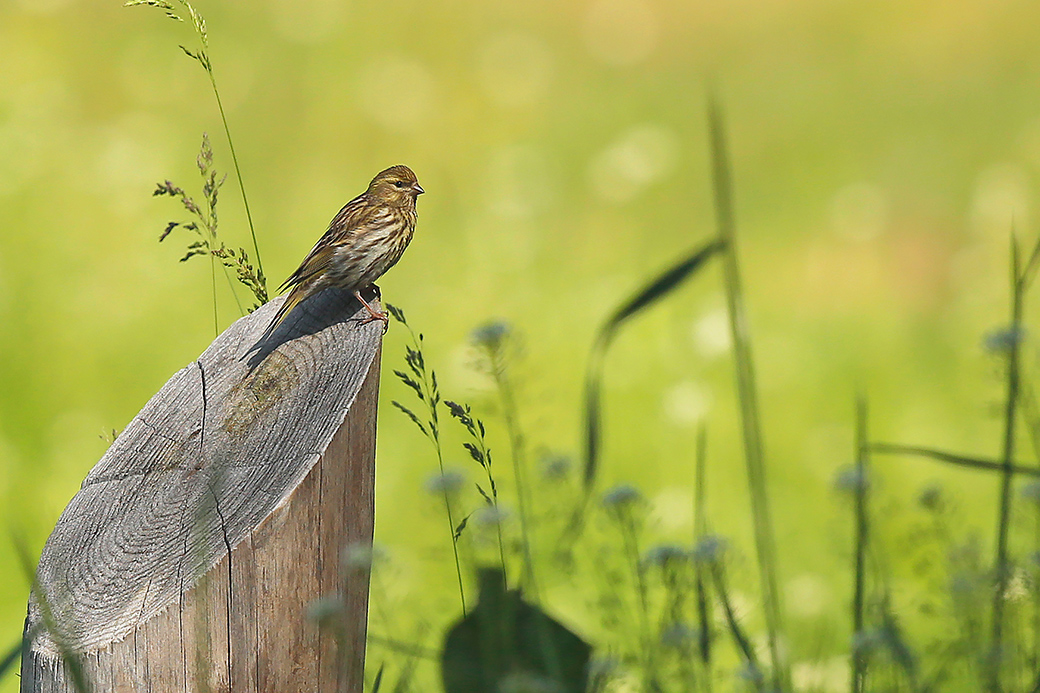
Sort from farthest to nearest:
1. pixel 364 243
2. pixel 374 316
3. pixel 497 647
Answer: pixel 364 243 → pixel 374 316 → pixel 497 647

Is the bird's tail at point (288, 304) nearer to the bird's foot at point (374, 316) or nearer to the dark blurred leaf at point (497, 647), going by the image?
the bird's foot at point (374, 316)

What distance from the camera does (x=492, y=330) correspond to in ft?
6.03

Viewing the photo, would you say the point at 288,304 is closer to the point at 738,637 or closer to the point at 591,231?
the point at 738,637

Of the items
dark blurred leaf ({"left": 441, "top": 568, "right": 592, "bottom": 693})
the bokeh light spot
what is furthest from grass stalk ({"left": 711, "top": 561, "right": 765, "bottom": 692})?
the bokeh light spot

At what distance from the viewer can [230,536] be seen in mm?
1573

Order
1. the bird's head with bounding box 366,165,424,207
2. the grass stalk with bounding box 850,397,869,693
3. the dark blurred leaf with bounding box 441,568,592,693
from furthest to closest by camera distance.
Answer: the bird's head with bounding box 366,165,424,207
the dark blurred leaf with bounding box 441,568,592,693
the grass stalk with bounding box 850,397,869,693

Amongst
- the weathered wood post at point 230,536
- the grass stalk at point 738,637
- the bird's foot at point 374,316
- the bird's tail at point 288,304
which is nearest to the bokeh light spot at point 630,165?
the bird's tail at point 288,304

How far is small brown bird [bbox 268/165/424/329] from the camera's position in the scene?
7.52 ft

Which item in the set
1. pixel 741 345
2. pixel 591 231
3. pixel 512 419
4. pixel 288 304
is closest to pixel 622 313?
pixel 741 345

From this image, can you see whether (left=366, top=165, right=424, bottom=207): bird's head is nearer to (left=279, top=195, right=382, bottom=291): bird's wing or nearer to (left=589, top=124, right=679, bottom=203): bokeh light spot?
(left=279, top=195, right=382, bottom=291): bird's wing

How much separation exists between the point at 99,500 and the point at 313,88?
5.15 m

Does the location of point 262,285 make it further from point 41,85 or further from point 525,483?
point 41,85

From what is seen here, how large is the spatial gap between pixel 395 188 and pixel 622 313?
6.21ft

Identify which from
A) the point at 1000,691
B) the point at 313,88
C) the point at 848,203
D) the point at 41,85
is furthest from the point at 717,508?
the point at 41,85
